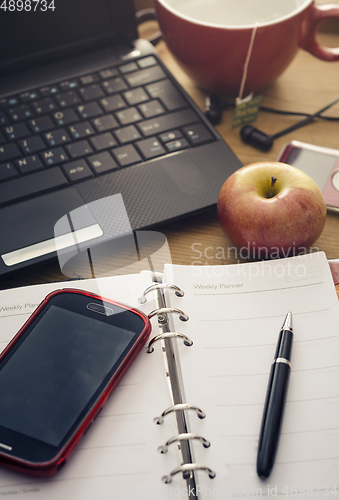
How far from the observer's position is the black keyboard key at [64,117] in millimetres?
586

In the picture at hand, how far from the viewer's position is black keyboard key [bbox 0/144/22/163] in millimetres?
547

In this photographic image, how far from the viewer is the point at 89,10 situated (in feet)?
2.13

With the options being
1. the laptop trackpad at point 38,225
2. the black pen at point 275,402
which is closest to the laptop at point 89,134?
the laptop trackpad at point 38,225

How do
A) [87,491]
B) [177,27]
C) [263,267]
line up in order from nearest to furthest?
[87,491], [263,267], [177,27]

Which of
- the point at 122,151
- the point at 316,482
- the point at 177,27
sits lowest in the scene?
the point at 316,482

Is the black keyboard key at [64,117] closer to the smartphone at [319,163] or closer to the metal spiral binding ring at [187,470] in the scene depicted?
the smartphone at [319,163]

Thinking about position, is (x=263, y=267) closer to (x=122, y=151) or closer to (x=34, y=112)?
(x=122, y=151)

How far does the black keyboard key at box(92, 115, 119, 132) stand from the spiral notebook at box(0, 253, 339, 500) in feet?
0.80

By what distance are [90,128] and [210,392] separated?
0.40m

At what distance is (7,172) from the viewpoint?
1.75ft

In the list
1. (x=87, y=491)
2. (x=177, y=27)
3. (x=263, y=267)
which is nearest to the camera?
(x=87, y=491)

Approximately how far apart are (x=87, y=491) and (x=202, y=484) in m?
0.10

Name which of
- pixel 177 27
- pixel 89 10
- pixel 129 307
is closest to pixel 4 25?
pixel 89 10
